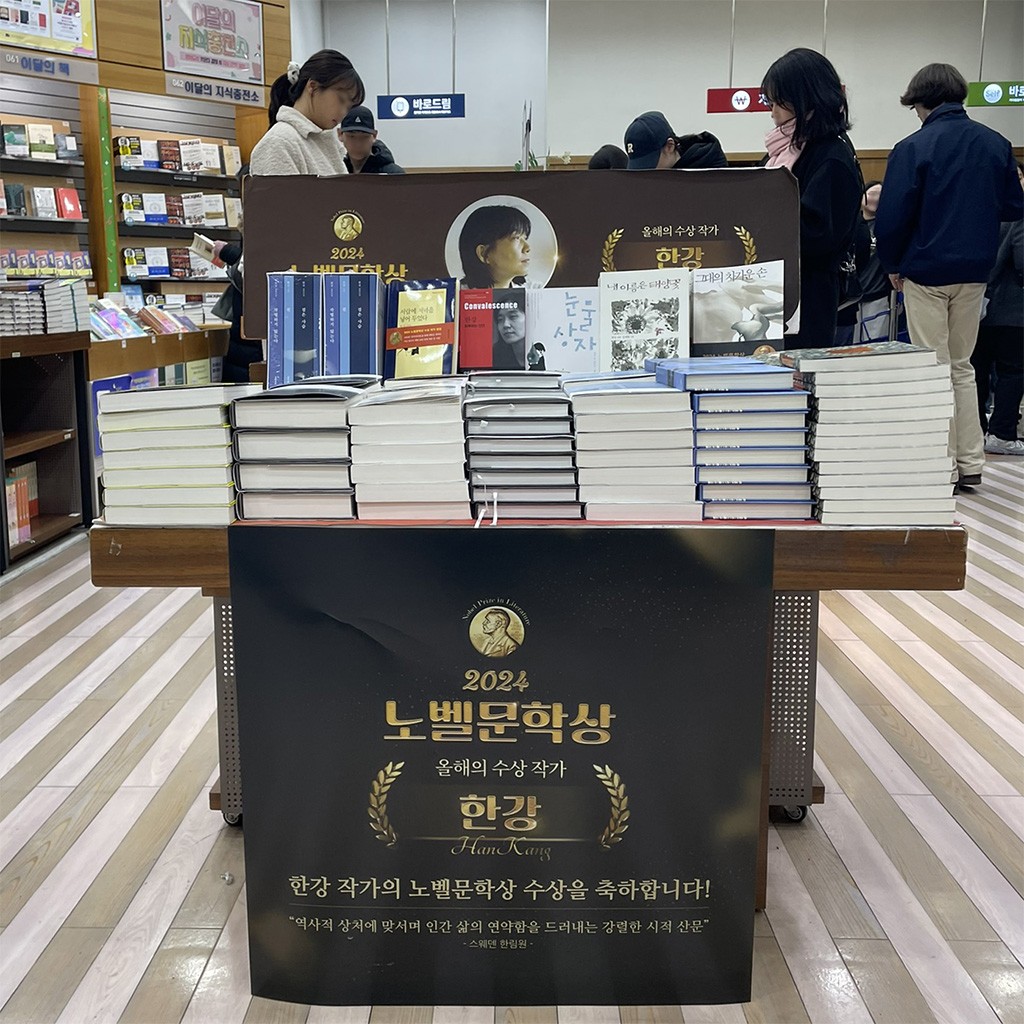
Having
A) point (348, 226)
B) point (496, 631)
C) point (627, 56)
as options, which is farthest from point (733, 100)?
point (496, 631)

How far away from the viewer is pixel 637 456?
1587 millimetres

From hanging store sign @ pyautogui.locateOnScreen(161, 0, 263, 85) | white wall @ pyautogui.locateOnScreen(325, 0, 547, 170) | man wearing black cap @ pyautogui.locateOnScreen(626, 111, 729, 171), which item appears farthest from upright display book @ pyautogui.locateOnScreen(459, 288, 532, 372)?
white wall @ pyautogui.locateOnScreen(325, 0, 547, 170)

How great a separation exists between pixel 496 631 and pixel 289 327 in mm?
886

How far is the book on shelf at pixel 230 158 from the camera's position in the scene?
8.60 m

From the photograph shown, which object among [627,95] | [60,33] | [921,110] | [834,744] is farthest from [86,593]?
[627,95]

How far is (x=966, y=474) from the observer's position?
5633mm

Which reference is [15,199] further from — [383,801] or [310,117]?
[383,801]

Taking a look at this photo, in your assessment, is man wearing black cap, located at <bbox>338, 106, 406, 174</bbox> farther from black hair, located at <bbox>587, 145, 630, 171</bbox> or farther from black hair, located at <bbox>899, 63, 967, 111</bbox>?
black hair, located at <bbox>899, 63, 967, 111</bbox>

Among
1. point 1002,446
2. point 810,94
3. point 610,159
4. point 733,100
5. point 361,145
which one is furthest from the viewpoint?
point 733,100

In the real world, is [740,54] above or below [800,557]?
above

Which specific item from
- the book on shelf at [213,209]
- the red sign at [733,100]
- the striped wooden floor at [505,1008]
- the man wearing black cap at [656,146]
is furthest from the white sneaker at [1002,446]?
the book on shelf at [213,209]

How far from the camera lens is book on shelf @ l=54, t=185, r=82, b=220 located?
7.57m

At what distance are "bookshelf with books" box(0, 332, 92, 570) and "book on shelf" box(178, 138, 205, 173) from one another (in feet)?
13.0

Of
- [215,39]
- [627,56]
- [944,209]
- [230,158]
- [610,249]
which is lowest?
[610,249]
